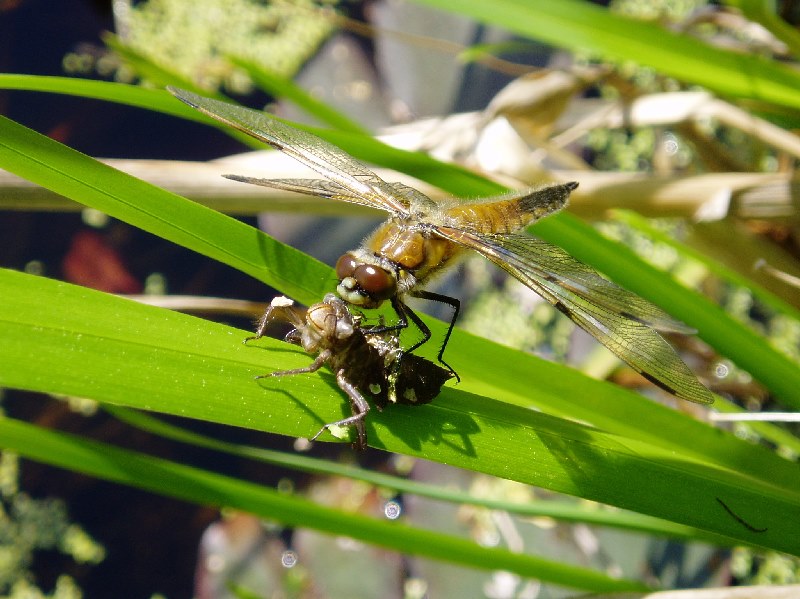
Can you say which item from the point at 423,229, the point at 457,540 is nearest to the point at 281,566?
the point at 457,540

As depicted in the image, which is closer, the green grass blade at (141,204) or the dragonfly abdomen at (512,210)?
the green grass blade at (141,204)

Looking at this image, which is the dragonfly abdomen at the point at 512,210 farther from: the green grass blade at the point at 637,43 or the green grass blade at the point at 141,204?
the green grass blade at the point at 141,204

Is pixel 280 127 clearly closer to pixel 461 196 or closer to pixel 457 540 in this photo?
pixel 461 196

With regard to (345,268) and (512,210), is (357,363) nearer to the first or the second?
(345,268)

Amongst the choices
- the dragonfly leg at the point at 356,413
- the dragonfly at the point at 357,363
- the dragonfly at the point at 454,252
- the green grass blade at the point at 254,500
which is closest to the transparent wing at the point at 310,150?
the dragonfly at the point at 454,252

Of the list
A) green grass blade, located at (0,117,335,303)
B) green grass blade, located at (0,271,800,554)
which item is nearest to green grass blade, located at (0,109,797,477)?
green grass blade, located at (0,117,335,303)
